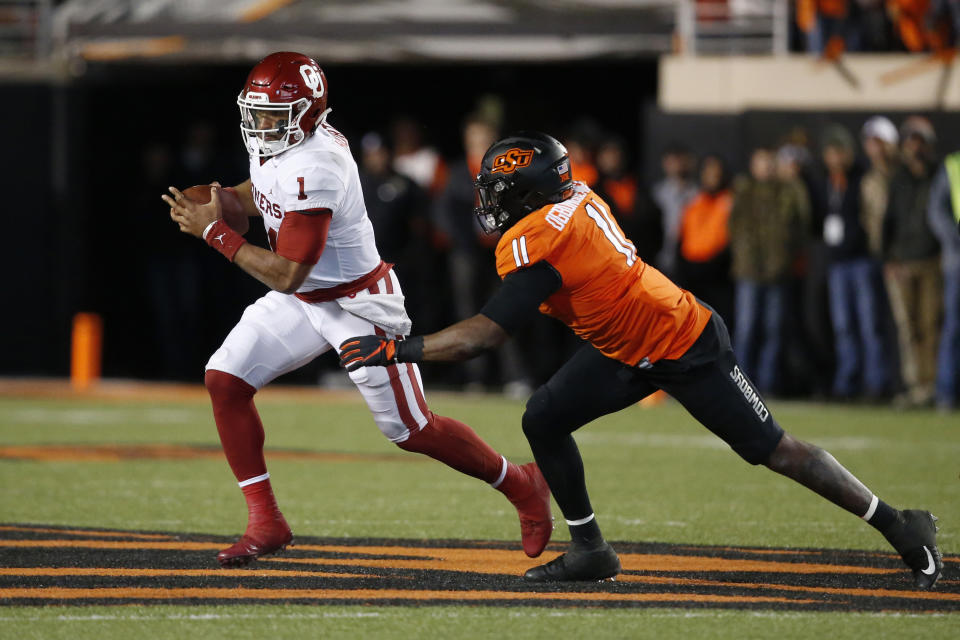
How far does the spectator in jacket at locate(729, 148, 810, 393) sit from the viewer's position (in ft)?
43.6

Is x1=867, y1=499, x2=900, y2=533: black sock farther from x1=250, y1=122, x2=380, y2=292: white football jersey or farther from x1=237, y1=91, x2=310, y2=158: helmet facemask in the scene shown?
x1=237, y1=91, x2=310, y2=158: helmet facemask

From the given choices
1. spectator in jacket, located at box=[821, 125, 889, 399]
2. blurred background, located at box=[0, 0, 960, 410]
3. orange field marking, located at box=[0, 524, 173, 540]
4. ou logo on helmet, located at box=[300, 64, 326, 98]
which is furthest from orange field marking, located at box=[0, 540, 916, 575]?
spectator in jacket, located at box=[821, 125, 889, 399]

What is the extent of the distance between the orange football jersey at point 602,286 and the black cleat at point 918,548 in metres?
0.98

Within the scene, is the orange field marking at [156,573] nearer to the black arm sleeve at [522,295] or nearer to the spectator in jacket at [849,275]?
the black arm sleeve at [522,295]

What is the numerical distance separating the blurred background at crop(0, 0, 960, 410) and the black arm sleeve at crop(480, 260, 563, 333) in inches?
263

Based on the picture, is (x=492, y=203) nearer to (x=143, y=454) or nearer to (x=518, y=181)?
(x=518, y=181)

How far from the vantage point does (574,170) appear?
1335 cm

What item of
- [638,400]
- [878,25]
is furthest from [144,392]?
[638,400]

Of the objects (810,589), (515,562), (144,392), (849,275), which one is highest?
(810,589)

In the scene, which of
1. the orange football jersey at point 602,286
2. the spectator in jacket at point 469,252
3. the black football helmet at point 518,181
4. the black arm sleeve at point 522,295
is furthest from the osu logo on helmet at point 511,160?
the spectator in jacket at point 469,252

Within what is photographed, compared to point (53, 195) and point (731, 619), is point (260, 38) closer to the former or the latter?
point (53, 195)

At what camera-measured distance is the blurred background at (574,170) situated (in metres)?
13.3

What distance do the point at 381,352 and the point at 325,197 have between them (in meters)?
0.96

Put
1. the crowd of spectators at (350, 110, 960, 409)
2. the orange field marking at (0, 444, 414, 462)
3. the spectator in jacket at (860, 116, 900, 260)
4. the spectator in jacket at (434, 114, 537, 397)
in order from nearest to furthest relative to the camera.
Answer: the orange field marking at (0, 444, 414, 462) < the crowd of spectators at (350, 110, 960, 409) < the spectator in jacket at (860, 116, 900, 260) < the spectator in jacket at (434, 114, 537, 397)
